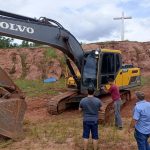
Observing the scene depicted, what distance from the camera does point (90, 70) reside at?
14570 millimetres

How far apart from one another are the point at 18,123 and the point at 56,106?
448 centimetres

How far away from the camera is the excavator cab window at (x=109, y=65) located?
14.6m

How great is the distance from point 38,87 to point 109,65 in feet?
30.1

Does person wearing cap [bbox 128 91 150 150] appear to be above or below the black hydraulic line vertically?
below

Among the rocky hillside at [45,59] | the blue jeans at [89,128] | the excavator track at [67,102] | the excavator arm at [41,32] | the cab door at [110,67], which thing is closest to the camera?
the blue jeans at [89,128]

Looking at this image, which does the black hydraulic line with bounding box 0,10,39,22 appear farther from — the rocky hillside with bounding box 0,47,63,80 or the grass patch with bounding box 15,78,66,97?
the rocky hillside with bounding box 0,47,63,80

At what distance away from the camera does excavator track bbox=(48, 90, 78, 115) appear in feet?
49.4

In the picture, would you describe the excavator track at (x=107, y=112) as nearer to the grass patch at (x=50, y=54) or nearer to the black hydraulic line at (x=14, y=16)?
the black hydraulic line at (x=14, y=16)

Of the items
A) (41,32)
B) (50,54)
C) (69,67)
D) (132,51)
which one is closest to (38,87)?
(50,54)

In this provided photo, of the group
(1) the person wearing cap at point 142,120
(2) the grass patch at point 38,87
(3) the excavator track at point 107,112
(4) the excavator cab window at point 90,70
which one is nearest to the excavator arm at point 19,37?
(4) the excavator cab window at point 90,70

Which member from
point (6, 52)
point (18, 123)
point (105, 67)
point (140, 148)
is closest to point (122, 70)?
point (105, 67)

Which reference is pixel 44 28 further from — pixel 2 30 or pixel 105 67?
pixel 105 67

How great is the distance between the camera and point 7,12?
11.6 m

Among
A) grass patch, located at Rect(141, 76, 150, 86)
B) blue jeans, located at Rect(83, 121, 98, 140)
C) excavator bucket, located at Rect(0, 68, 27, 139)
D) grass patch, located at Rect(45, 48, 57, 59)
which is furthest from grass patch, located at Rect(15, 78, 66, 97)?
blue jeans, located at Rect(83, 121, 98, 140)
